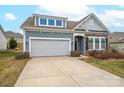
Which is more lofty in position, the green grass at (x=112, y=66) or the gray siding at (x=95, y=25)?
the gray siding at (x=95, y=25)

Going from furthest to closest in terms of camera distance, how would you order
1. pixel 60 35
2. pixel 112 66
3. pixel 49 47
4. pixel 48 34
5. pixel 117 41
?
1. pixel 117 41
2. pixel 60 35
3. pixel 49 47
4. pixel 48 34
5. pixel 112 66

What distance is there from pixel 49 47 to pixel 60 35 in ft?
6.70

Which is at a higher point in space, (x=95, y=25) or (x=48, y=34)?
(x=95, y=25)

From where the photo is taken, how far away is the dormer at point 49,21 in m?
23.5

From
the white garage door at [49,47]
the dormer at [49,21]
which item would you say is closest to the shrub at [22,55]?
the white garage door at [49,47]

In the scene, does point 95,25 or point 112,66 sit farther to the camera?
point 95,25

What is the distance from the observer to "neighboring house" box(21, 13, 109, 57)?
22.5 metres

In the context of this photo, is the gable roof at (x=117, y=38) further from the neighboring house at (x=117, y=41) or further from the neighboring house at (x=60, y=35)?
the neighboring house at (x=60, y=35)

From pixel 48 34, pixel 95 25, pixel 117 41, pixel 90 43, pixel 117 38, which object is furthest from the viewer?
pixel 117 38

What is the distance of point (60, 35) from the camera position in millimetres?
23922

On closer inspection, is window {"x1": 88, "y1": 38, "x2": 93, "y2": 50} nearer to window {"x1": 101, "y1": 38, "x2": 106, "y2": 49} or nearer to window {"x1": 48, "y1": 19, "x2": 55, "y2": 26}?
window {"x1": 101, "y1": 38, "x2": 106, "y2": 49}

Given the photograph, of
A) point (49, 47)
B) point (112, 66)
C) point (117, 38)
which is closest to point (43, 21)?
point (49, 47)

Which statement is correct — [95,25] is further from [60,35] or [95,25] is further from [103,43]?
[60,35]
